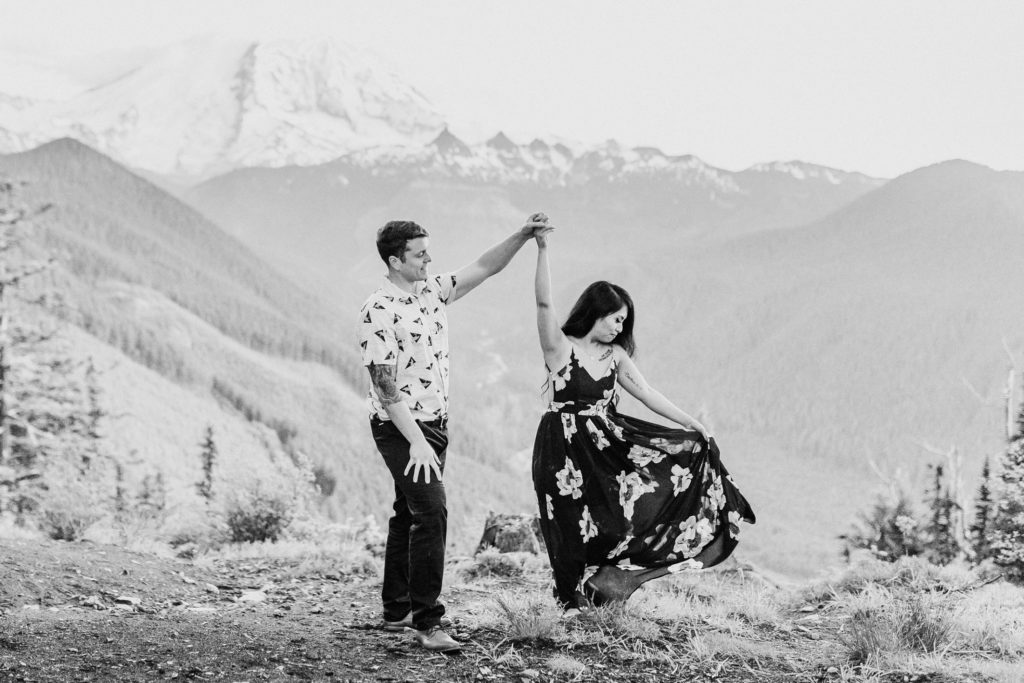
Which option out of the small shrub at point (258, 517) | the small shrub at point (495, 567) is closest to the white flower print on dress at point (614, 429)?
the small shrub at point (495, 567)

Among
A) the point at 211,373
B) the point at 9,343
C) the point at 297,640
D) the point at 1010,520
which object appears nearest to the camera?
the point at 297,640

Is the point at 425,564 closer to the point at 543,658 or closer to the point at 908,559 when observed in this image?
the point at 543,658

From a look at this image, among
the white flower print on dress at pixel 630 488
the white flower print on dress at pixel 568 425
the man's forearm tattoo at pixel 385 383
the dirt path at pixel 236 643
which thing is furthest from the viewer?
the white flower print on dress at pixel 630 488

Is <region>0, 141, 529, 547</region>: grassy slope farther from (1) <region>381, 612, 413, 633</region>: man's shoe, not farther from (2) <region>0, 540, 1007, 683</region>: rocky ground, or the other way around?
(1) <region>381, 612, 413, 633</region>: man's shoe

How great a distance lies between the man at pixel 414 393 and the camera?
4.70 meters

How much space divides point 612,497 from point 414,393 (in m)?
1.58

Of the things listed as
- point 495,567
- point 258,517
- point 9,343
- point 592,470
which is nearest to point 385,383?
point 592,470

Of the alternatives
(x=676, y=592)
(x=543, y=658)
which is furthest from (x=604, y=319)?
(x=676, y=592)

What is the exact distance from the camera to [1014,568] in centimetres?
809

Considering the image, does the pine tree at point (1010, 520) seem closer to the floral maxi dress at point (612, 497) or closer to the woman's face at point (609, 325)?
the floral maxi dress at point (612, 497)

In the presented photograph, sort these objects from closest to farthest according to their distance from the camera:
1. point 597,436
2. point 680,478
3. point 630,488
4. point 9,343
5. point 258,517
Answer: point 597,436
point 630,488
point 680,478
point 258,517
point 9,343

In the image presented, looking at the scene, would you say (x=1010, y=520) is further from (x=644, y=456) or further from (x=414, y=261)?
(x=414, y=261)

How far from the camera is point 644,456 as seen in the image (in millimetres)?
5809

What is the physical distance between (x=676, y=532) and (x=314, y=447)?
3760 inches
